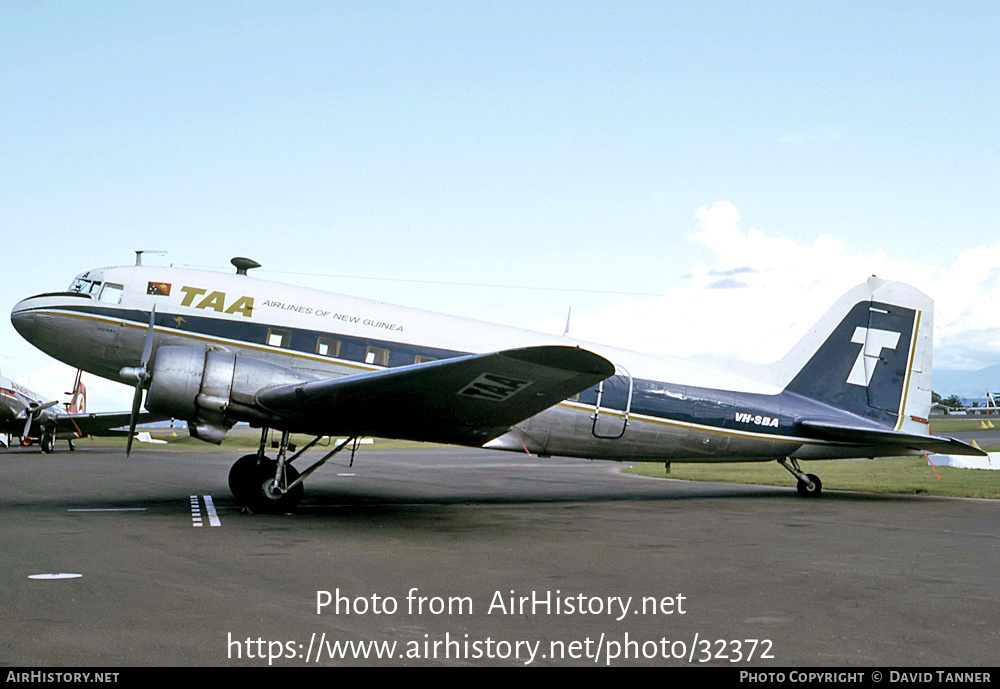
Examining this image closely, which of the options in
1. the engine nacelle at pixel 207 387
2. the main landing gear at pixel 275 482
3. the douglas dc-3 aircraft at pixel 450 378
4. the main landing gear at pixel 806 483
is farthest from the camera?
Answer: the main landing gear at pixel 806 483

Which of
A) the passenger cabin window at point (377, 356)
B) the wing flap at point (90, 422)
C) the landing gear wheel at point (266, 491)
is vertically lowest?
the wing flap at point (90, 422)

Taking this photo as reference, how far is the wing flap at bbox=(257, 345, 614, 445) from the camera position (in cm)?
975

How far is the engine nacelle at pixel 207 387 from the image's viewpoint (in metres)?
11.4

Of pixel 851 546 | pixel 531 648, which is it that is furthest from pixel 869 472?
pixel 531 648

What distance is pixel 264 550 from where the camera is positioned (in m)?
8.84

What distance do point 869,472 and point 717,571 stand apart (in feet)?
56.6

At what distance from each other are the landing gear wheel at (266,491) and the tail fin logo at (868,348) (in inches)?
454

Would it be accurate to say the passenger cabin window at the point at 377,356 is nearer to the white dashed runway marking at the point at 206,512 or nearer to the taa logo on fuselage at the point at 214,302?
the taa logo on fuselage at the point at 214,302

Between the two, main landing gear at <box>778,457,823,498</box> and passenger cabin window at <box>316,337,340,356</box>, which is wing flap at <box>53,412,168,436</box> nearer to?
passenger cabin window at <box>316,337,340,356</box>

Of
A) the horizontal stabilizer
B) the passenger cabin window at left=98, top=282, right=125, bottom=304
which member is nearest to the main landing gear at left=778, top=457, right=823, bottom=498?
the horizontal stabilizer

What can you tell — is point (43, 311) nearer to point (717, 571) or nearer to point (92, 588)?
point (92, 588)

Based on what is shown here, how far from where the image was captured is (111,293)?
13500mm

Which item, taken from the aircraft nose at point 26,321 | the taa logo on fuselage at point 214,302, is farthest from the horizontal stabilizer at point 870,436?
the aircraft nose at point 26,321

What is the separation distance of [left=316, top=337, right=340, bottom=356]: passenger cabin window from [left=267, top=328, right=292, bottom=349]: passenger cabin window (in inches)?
18.9
